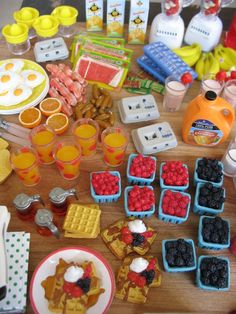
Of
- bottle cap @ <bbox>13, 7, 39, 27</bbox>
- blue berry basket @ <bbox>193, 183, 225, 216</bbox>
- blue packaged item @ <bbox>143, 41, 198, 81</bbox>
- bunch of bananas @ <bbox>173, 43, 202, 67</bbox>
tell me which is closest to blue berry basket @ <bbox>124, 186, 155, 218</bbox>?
blue berry basket @ <bbox>193, 183, 225, 216</bbox>

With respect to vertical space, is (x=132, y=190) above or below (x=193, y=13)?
below

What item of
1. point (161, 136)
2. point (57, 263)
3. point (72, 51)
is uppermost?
point (72, 51)

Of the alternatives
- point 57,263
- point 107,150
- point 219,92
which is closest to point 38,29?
point 107,150

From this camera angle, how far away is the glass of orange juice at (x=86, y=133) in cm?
105

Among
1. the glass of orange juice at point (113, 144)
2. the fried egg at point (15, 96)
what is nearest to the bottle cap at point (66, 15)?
the fried egg at point (15, 96)

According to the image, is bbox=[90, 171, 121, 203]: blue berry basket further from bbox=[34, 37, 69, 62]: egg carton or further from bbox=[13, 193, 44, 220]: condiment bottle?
bbox=[34, 37, 69, 62]: egg carton

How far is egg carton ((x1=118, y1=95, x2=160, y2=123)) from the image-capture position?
1.15 meters

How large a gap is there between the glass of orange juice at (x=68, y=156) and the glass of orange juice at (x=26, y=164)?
0.07 m

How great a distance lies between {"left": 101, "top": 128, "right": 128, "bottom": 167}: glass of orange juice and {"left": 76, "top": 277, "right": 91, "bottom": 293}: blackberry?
390 millimetres

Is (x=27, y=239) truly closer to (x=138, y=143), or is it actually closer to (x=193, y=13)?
(x=138, y=143)

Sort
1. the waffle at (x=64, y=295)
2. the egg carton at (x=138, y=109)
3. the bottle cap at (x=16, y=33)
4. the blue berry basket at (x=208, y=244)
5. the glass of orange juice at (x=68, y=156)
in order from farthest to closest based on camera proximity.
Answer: the bottle cap at (x=16, y=33) < the egg carton at (x=138, y=109) < the glass of orange juice at (x=68, y=156) < the blue berry basket at (x=208, y=244) < the waffle at (x=64, y=295)

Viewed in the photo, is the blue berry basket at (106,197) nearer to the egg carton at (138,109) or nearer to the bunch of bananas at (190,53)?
the egg carton at (138,109)

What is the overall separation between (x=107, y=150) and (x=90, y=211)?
20 centimetres

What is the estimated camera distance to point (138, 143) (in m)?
1.11
